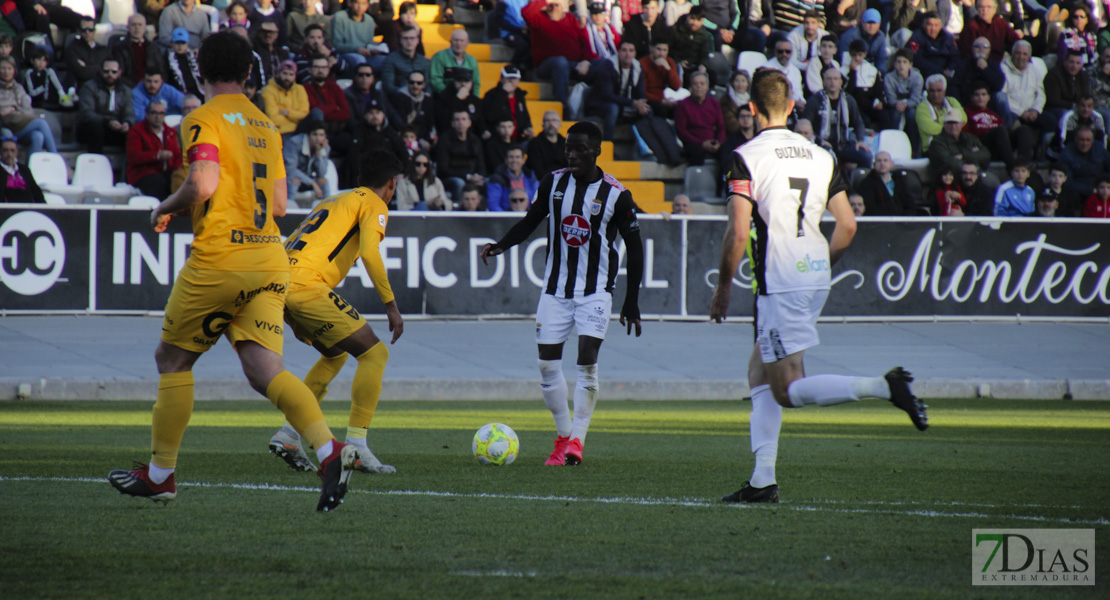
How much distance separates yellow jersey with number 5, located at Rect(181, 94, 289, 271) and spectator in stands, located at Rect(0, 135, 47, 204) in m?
10.6

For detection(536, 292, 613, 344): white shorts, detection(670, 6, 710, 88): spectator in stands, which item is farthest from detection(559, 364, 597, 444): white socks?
detection(670, 6, 710, 88): spectator in stands

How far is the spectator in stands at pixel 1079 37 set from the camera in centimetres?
2211

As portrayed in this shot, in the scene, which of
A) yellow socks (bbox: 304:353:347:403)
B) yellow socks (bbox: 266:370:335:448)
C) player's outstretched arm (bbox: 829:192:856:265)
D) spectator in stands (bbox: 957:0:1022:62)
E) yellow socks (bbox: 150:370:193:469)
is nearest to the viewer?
yellow socks (bbox: 266:370:335:448)

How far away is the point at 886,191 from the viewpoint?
18.2 meters

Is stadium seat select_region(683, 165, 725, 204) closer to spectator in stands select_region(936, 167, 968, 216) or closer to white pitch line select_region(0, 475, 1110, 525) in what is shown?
spectator in stands select_region(936, 167, 968, 216)

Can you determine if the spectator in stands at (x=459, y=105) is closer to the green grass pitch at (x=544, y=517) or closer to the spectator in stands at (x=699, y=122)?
the spectator in stands at (x=699, y=122)

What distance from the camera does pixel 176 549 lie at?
4.76m

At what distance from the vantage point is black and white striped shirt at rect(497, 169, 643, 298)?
26.6ft

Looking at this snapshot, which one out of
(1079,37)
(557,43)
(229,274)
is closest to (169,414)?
(229,274)

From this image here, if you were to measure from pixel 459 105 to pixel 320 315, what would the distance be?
11347 millimetres

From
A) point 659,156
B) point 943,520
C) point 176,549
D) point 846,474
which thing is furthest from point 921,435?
point 659,156

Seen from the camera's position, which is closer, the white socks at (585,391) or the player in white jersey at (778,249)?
the player in white jersey at (778,249)

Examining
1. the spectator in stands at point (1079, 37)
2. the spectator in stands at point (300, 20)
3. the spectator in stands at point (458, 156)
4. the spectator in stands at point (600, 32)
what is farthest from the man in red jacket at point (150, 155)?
the spectator in stands at point (1079, 37)

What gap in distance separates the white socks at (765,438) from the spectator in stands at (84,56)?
13382mm
